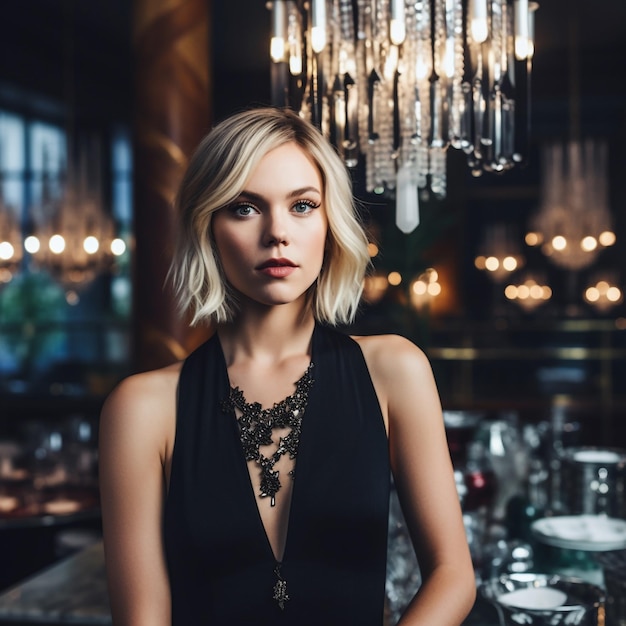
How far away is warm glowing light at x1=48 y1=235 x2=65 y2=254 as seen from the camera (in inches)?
285

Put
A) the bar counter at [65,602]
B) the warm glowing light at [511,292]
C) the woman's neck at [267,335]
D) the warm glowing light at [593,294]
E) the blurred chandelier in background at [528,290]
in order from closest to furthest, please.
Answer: the woman's neck at [267,335] < the bar counter at [65,602] < the warm glowing light at [593,294] < the blurred chandelier in background at [528,290] < the warm glowing light at [511,292]

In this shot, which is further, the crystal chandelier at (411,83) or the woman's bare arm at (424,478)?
the crystal chandelier at (411,83)

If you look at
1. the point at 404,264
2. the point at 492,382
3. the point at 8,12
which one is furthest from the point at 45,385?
the point at 404,264

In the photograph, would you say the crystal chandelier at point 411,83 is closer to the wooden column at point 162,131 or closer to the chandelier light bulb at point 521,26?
the chandelier light bulb at point 521,26

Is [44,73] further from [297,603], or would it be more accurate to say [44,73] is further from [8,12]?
[297,603]

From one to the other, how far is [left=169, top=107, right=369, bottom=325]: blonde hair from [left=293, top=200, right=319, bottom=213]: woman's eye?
1.4 inches

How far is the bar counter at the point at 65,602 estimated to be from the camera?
79.1 inches

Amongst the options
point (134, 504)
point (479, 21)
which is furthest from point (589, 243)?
point (134, 504)

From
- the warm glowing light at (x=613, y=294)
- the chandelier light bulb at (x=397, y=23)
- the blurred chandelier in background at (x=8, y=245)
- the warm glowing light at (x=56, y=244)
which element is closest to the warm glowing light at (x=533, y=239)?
the warm glowing light at (x=613, y=294)

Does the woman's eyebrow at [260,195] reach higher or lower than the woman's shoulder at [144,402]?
higher

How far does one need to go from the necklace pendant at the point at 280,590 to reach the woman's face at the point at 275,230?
0.43 meters

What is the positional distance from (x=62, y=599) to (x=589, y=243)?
692 centimetres

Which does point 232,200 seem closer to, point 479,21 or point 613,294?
point 479,21

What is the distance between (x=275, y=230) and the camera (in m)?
1.25
